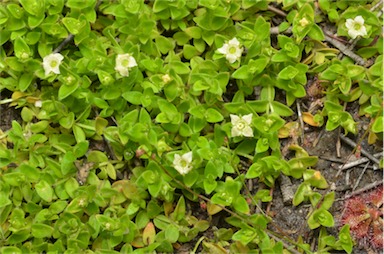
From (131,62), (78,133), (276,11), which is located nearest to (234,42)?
(276,11)

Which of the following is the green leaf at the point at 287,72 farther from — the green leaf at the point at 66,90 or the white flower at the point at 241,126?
the green leaf at the point at 66,90

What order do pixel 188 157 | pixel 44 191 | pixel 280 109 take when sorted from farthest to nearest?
pixel 280 109
pixel 44 191
pixel 188 157

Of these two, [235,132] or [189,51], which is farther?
[189,51]

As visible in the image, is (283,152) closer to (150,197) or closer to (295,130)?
(295,130)

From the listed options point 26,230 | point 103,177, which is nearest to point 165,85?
point 103,177

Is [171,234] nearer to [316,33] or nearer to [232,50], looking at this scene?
[232,50]

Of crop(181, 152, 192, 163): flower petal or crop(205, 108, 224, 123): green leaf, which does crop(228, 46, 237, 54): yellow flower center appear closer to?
crop(205, 108, 224, 123): green leaf

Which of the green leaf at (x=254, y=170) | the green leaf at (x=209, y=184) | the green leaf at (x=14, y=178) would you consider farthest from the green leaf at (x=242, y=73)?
the green leaf at (x=14, y=178)

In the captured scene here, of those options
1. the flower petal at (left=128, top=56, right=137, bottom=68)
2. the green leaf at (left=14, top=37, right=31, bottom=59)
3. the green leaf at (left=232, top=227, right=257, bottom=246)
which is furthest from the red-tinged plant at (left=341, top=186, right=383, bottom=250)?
the green leaf at (left=14, top=37, right=31, bottom=59)
